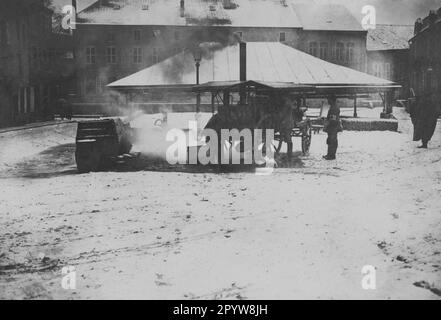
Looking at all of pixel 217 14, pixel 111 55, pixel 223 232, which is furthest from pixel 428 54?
pixel 111 55

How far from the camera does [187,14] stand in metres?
48.5

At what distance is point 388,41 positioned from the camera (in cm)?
4581

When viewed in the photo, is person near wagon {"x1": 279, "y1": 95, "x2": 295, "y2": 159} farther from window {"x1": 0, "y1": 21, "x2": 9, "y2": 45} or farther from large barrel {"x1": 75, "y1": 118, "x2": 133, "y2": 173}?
window {"x1": 0, "y1": 21, "x2": 9, "y2": 45}

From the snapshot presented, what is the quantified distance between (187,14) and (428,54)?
26573 millimetres

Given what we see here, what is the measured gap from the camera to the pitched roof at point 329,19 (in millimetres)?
48688

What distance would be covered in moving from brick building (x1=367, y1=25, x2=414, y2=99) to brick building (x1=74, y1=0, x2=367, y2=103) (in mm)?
1009

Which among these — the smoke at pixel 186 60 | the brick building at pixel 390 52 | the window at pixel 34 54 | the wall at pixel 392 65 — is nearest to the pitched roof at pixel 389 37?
the brick building at pixel 390 52

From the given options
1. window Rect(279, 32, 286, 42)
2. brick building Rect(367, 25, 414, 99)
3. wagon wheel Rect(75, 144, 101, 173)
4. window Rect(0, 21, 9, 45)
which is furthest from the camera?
window Rect(279, 32, 286, 42)

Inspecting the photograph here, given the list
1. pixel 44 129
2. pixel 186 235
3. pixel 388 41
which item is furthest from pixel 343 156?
pixel 388 41

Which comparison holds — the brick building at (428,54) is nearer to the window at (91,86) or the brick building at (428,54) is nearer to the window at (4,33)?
the window at (4,33)

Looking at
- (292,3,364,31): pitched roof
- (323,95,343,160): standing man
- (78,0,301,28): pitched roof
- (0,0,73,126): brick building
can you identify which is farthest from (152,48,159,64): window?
(323,95,343,160): standing man

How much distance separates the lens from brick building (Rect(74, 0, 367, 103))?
46.8m

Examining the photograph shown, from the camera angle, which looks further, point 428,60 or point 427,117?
point 428,60

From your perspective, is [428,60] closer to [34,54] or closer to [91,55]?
[34,54]
